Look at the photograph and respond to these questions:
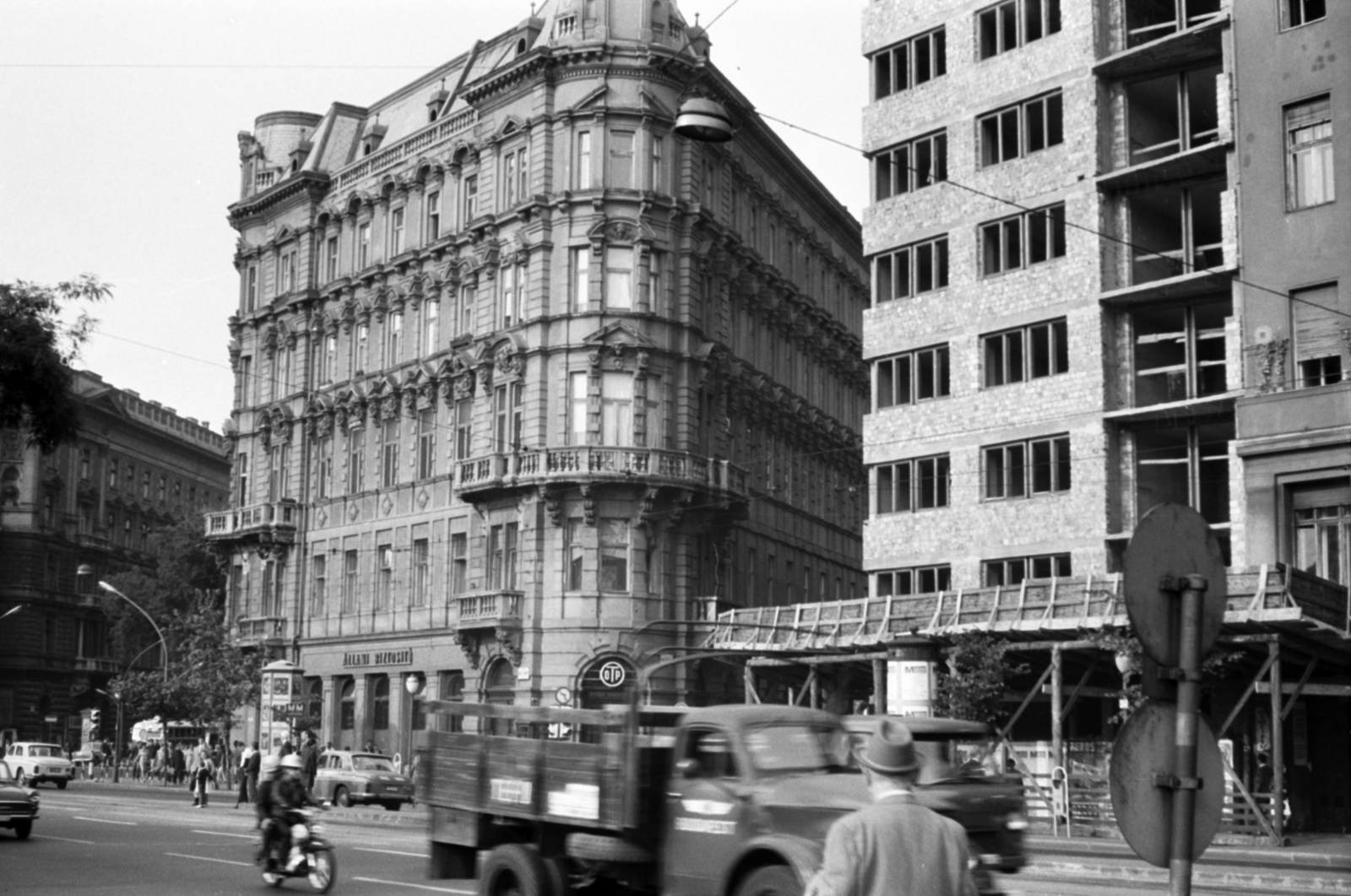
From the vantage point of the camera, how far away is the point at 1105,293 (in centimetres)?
Result: 4028

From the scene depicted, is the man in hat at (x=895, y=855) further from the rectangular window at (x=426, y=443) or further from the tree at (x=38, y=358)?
the rectangular window at (x=426, y=443)

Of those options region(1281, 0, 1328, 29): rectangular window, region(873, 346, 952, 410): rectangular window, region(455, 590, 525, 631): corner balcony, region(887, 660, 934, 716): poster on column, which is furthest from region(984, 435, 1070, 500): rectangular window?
region(455, 590, 525, 631): corner balcony

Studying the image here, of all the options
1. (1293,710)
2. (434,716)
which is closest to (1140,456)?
(1293,710)

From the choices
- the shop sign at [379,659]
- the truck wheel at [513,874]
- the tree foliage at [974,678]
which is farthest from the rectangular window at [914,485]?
the truck wheel at [513,874]

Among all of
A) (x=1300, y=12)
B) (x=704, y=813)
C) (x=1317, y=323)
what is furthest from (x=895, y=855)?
(x=1300, y=12)

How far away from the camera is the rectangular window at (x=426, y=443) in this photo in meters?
59.1

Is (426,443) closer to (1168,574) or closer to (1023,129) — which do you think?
(1023,129)

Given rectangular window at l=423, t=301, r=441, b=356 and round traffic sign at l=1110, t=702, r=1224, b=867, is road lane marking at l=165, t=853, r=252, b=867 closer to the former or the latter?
round traffic sign at l=1110, t=702, r=1224, b=867

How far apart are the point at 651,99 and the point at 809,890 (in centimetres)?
4916

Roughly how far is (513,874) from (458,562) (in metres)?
43.1

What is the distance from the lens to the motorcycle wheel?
2008 centimetres

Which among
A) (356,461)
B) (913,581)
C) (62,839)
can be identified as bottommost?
(62,839)

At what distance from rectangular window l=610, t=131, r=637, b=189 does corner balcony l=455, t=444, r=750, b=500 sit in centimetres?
826

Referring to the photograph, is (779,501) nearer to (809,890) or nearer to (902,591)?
(902,591)
